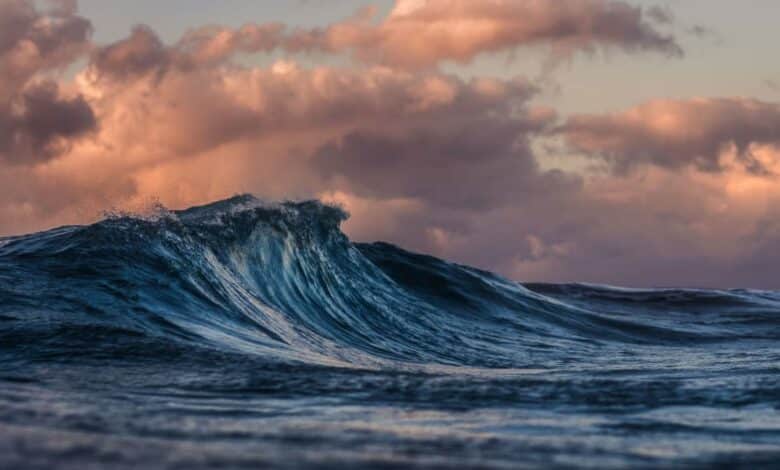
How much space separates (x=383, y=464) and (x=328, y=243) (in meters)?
17.6

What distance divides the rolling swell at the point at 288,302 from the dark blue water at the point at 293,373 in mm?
62

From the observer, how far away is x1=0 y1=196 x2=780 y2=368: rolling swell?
36.3ft

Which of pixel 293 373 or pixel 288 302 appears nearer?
pixel 293 373

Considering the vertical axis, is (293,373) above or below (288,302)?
below

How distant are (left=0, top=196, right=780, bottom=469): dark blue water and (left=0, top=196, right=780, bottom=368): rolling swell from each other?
6cm

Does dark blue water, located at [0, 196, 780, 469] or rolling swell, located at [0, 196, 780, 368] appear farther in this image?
rolling swell, located at [0, 196, 780, 368]

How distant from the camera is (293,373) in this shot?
802cm

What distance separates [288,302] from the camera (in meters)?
16.9

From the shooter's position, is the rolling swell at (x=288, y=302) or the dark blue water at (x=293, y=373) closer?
the dark blue water at (x=293, y=373)

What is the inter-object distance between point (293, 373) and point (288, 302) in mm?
8942

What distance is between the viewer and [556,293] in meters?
31.8

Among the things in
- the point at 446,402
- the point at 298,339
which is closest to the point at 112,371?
the point at 446,402

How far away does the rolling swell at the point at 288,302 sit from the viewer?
1108cm

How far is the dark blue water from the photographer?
4.69m
